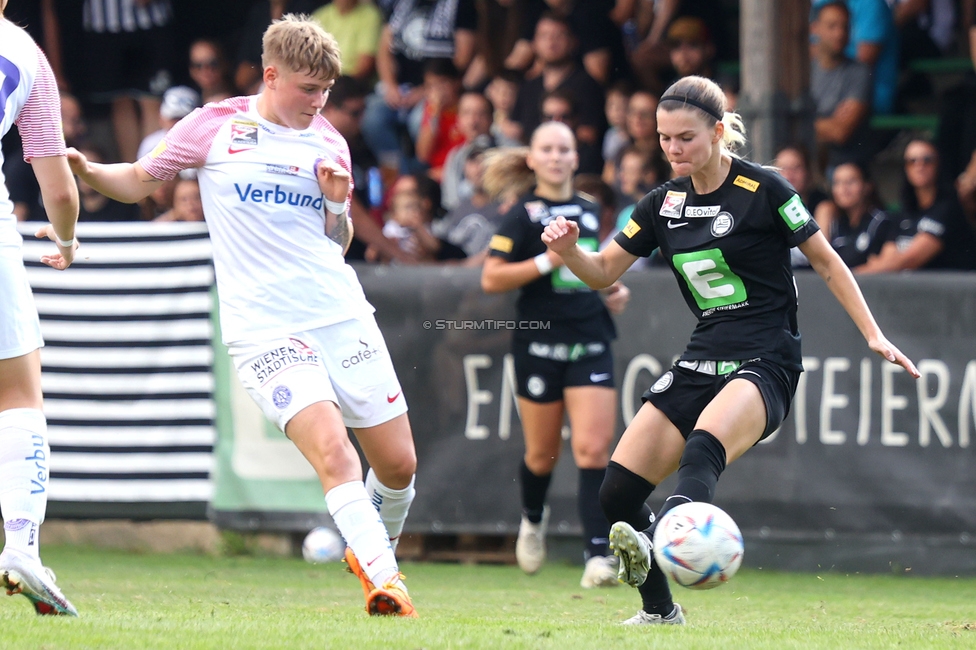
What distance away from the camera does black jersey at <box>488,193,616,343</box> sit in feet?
27.1

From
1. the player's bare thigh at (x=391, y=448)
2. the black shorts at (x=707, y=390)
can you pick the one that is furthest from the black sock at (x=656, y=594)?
the player's bare thigh at (x=391, y=448)

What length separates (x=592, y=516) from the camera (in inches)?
322

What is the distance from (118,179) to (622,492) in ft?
8.05

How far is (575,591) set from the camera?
25.7 feet

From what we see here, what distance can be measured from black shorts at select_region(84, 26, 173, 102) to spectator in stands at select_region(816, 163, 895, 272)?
7052mm

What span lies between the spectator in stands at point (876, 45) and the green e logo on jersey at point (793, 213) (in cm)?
633

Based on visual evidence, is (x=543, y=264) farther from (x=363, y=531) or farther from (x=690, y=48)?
(x=690, y=48)

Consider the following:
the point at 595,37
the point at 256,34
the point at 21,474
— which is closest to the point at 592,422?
the point at 21,474

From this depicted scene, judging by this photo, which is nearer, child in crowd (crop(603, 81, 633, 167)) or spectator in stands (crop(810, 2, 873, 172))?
spectator in stands (crop(810, 2, 873, 172))

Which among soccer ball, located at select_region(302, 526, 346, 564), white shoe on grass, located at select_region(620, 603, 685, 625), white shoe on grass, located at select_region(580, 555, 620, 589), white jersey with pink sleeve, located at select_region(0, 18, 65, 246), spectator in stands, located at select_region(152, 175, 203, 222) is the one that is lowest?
soccer ball, located at select_region(302, 526, 346, 564)

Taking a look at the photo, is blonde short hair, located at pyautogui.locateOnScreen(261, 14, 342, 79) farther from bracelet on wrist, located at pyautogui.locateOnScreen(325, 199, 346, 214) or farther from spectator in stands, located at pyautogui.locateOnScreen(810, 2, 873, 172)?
spectator in stands, located at pyautogui.locateOnScreen(810, 2, 873, 172)

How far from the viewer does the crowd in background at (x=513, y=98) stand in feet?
32.5

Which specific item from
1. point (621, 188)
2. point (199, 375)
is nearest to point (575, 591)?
point (199, 375)

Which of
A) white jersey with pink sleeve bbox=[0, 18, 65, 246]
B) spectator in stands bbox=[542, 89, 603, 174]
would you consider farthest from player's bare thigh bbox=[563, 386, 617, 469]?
white jersey with pink sleeve bbox=[0, 18, 65, 246]
